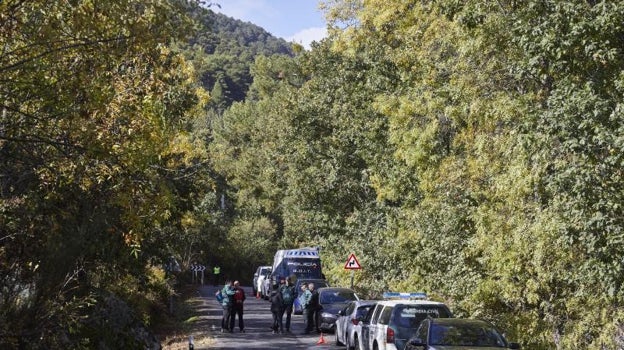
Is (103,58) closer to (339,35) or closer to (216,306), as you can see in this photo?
(339,35)

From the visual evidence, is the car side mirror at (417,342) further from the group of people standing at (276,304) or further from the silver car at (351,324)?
the group of people standing at (276,304)

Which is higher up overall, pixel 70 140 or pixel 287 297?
pixel 70 140

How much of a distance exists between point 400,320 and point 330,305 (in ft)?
33.9

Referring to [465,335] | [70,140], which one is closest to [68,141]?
[70,140]

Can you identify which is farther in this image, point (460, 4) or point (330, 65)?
point (330, 65)

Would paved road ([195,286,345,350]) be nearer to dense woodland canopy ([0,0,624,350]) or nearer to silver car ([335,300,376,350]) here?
silver car ([335,300,376,350])

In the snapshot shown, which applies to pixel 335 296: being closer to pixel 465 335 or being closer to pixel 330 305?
pixel 330 305

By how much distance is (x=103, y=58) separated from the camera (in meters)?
10.5

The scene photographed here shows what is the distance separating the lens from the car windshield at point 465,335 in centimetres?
1366

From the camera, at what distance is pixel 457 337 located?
45.3 feet

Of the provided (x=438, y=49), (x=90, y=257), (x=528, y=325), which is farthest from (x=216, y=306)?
(x=90, y=257)

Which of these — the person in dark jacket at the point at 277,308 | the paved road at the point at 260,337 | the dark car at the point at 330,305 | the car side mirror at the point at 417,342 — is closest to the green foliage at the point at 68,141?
the car side mirror at the point at 417,342

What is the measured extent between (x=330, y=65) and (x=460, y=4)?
29.0m

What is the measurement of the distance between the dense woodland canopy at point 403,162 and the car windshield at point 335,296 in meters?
2.53
